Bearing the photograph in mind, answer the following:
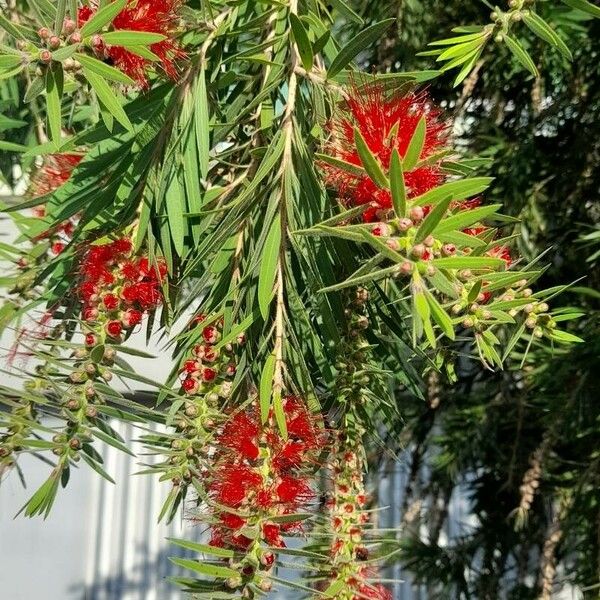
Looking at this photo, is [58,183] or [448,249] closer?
[448,249]

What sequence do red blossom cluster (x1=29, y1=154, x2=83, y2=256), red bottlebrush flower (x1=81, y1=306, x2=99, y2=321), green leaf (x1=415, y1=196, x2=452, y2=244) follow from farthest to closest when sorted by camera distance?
red blossom cluster (x1=29, y1=154, x2=83, y2=256)
red bottlebrush flower (x1=81, y1=306, x2=99, y2=321)
green leaf (x1=415, y1=196, x2=452, y2=244)

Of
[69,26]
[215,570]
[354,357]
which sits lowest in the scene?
[215,570]

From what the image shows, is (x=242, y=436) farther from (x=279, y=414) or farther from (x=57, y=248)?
(x=57, y=248)

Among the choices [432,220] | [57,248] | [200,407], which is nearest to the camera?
[432,220]

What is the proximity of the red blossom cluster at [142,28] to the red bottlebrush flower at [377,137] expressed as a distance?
0.10 meters

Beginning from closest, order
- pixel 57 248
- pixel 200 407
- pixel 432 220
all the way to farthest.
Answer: pixel 432 220 → pixel 200 407 → pixel 57 248

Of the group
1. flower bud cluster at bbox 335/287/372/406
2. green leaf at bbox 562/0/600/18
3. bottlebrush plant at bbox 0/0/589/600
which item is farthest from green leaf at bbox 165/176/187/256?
green leaf at bbox 562/0/600/18

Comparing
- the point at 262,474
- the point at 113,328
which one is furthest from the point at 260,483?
the point at 113,328

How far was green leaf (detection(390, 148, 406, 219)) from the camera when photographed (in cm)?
30

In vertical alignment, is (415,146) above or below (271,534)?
above

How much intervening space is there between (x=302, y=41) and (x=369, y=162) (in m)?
0.13

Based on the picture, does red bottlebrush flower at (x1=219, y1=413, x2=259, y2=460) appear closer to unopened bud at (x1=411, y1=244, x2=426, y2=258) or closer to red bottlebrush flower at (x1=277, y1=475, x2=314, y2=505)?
red bottlebrush flower at (x1=277, y1=475, x2=314, y2=505)

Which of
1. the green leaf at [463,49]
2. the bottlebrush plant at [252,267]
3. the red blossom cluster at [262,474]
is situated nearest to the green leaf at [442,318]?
the bottlebrush plant at [252,267]

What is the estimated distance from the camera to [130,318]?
1.33 feet
